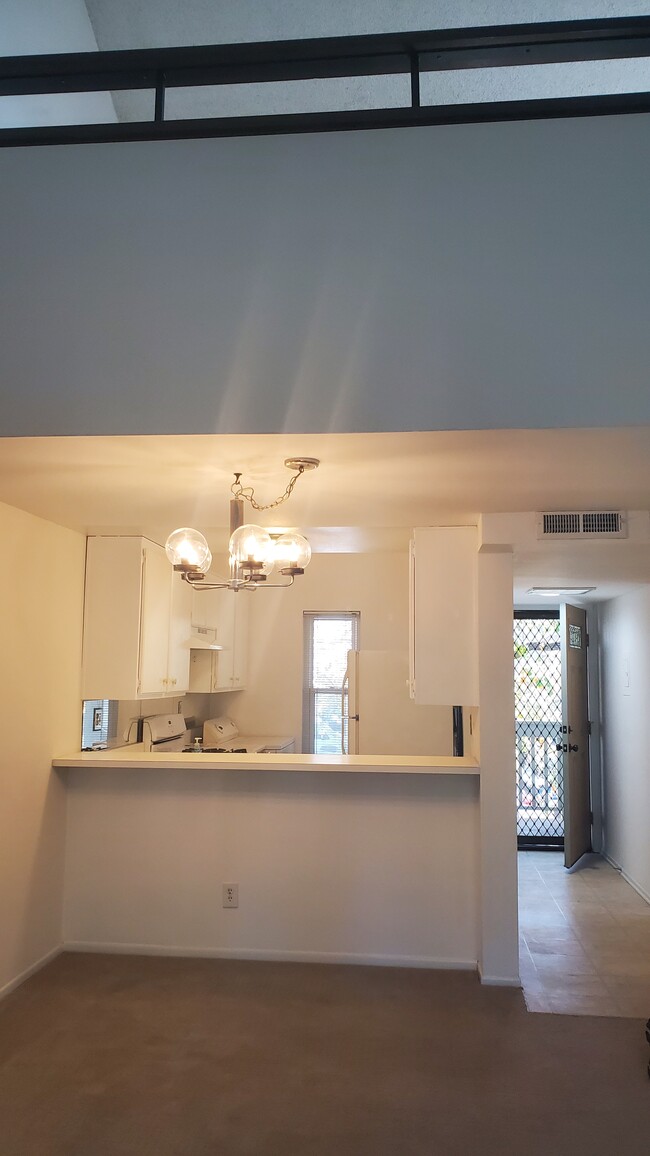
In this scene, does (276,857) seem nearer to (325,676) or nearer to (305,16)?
(325,676)

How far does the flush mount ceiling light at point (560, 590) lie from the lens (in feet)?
18.4

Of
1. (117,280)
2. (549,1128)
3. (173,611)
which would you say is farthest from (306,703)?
(117,280)

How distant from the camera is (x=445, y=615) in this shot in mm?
4020

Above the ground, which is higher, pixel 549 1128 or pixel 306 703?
pixel 306 703

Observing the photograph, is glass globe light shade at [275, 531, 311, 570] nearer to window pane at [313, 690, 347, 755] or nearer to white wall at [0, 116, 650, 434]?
white wall at [0, 116, 650, 434]

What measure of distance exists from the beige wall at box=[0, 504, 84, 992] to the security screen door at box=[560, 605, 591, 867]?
3.61 m

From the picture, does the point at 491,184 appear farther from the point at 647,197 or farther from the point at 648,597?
the point at 648,597

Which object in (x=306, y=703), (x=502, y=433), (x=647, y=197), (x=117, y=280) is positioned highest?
(x=647, y=197)

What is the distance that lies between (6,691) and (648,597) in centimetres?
405

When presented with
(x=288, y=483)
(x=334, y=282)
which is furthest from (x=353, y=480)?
(x=334, y=282)

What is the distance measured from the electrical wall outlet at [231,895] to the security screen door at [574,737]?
282 centimetres

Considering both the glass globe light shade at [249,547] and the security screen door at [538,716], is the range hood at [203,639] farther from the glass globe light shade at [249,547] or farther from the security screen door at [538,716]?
Answer: the security screen door at [538,716]

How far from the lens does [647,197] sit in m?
2.37

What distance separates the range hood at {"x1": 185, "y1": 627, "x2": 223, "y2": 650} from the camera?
17.5ft
